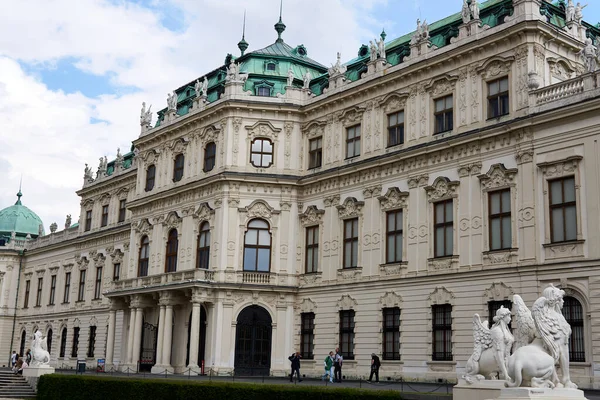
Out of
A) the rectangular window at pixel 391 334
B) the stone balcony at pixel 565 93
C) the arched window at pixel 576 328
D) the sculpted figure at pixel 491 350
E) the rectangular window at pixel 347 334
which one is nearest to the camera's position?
the sculpted figure at pixel 491 350

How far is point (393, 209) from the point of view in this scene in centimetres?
3556

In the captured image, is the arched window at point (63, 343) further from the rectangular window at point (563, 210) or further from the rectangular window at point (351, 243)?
the rectangular window at point (563, 210)

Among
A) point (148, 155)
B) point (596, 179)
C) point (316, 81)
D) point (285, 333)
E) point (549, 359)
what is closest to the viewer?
point (549, 359)

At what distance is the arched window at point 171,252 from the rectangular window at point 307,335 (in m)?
8.98

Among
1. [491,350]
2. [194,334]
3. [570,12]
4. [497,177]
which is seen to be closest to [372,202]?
[497,177]

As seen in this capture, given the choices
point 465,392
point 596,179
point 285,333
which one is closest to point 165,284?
point 285,333

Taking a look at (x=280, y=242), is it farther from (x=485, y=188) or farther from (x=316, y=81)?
(x=485, y=188)

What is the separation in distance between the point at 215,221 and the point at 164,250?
5689 millimetres

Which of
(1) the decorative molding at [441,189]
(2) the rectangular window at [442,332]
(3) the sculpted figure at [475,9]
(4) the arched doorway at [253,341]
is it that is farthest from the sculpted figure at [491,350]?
(4) the arched doorway at [253,341]

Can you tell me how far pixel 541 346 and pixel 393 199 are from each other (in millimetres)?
20879

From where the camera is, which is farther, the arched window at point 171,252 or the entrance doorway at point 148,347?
the arched window at point 171,252

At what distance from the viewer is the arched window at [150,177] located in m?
48.2

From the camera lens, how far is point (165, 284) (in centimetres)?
4138

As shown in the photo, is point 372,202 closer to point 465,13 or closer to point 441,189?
point 441,189
